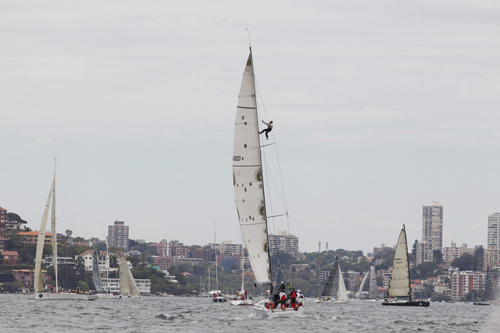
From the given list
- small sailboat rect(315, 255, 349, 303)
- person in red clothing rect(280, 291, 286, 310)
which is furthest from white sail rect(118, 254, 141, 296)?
person in red clothing rect(280, 291, 286, 310)

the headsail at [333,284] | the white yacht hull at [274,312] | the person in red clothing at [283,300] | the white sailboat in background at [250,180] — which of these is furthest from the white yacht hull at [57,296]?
the white sailboat in background at [250,180]

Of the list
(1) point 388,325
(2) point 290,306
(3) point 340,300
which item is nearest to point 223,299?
(3) point 340,300

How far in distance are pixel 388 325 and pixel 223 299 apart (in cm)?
8893

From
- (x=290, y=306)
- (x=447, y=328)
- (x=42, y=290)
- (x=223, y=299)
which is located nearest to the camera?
(x=290, y=306)

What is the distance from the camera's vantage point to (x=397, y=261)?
131 metres

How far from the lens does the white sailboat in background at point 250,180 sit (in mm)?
54312

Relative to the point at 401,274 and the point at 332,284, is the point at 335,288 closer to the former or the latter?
the point at 332,284

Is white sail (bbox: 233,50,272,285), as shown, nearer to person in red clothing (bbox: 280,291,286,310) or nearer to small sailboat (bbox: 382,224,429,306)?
person in red clothing (bbox: 280,291,286,310)

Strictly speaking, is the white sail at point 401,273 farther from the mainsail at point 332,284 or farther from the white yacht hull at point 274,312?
the white yacht hull at point 274,312

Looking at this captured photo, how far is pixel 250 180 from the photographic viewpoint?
55094 millimetres

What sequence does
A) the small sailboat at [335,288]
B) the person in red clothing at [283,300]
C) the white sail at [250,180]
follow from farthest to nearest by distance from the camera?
the small sailboat at [335,288] < the person in red clothing at [283,300] < the white sail at [250,180]

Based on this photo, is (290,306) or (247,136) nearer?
(247,136)

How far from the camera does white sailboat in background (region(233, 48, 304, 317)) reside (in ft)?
178

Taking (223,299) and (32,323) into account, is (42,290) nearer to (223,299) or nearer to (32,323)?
(223,299)
